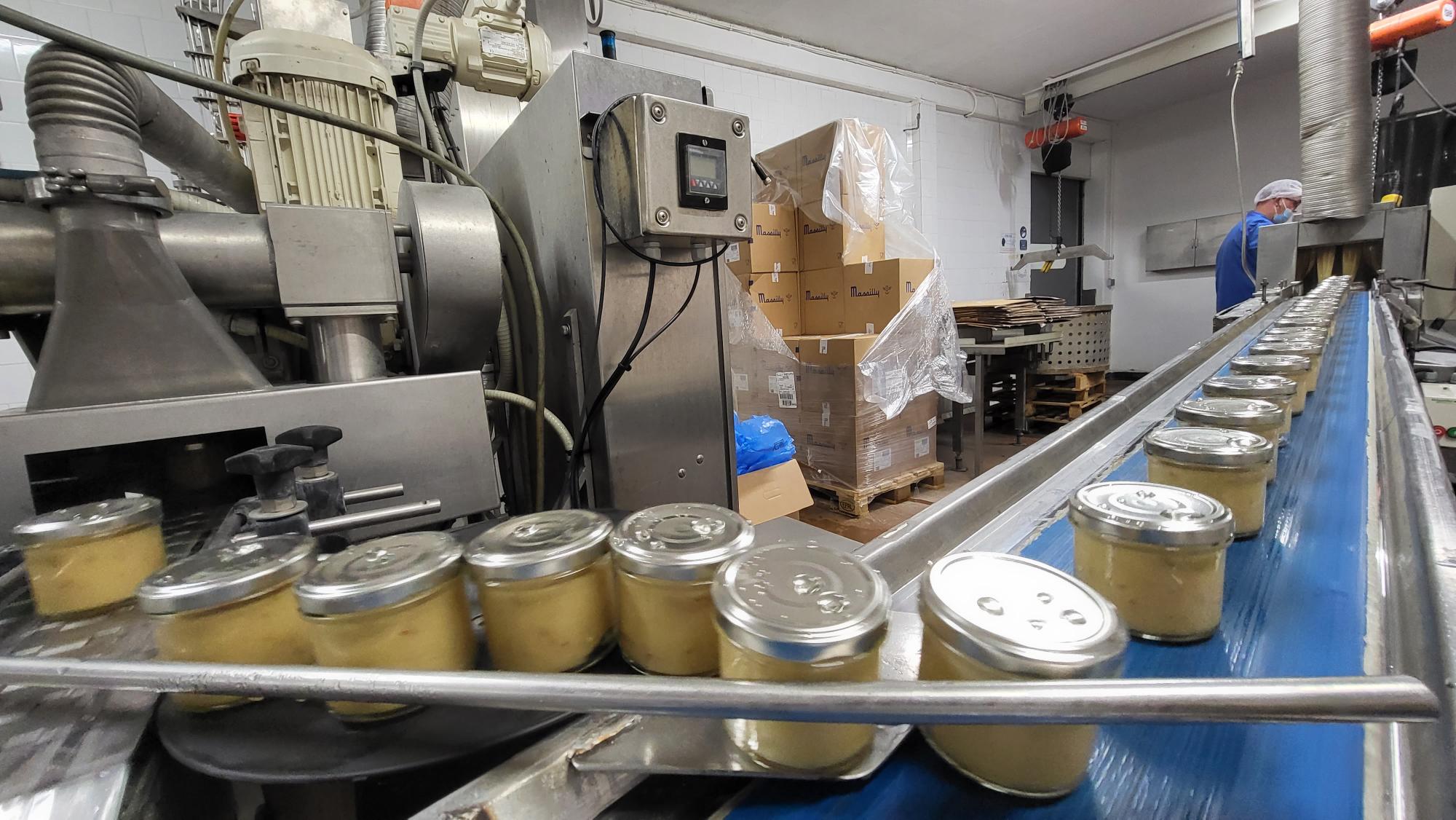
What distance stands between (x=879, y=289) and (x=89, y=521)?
9.16ft

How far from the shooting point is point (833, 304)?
310 centimetres

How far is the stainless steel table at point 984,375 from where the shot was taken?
317 centimetres

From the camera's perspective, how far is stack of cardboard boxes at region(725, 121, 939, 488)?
8.74 ft

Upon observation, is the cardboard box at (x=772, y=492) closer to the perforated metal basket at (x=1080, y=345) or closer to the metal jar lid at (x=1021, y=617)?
the metal jar lid at (x=1021, y=617)

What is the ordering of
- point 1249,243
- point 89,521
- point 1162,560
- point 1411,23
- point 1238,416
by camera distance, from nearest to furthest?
point 1162,560, point 89,521, point 1238,416, point 1411,23, point 1249,243

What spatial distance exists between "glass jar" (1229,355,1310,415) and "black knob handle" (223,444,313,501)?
1163mm

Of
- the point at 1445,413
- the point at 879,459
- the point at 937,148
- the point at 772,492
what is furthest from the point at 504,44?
the point at 937,148

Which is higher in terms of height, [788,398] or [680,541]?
[680,541]

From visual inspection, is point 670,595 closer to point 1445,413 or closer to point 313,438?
point 313,438

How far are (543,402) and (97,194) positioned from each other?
0.55 m

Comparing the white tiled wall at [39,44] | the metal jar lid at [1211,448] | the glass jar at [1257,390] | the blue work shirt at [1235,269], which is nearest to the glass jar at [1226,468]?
the metal jar lid at [1211,448]

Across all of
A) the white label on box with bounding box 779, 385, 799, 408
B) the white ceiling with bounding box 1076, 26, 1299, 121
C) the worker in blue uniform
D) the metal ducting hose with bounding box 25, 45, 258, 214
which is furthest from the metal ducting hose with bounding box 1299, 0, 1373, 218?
the metal ducting hose with bounding box 25, 45, 258, 214

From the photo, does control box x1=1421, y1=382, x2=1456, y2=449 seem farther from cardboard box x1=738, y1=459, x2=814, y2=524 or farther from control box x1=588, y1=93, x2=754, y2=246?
control box x1=588, y1=93, x2=754, y2=246

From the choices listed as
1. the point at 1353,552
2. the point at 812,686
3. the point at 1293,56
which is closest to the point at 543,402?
the point at 812,686
